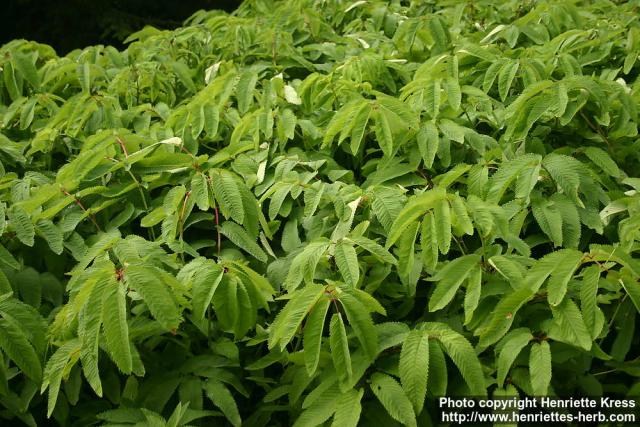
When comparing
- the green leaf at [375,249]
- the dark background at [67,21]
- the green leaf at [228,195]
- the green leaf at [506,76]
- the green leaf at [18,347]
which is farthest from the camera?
the dark background at [67,21]

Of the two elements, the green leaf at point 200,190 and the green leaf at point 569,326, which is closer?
the green leaf at point 569,326

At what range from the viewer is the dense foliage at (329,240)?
5.02ft

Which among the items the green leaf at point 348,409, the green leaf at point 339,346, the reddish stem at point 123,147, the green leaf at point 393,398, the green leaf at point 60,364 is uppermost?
the reddish stem at point 123,147

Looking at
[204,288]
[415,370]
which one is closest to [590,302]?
[415,370]

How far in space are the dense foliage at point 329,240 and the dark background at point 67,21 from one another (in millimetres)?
3793

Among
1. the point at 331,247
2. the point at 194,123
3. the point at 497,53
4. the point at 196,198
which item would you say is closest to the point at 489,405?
the point at 331,247

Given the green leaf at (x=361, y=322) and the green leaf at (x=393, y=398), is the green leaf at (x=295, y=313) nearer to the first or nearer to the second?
the green leaf at (x=361, y=322)

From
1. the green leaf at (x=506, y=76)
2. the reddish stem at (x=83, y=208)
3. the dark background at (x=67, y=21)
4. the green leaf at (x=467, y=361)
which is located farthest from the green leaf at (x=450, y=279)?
the dark background at (x=67, y=21)

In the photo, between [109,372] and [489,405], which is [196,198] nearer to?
[109,372]

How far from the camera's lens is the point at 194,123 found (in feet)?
7.46

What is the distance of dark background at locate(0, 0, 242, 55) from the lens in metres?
6.23

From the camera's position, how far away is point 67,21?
6.28 meters

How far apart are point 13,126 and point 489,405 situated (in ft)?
6.94

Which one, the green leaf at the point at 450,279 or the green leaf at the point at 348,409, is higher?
the green leaf at the point at 450,279
